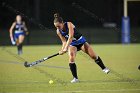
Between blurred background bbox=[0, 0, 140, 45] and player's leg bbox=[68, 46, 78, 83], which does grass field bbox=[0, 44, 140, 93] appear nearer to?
player's leg bbox=[68, 46, 78, 83]

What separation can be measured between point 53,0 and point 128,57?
10438 millimetres

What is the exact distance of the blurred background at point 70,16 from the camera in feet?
97.3

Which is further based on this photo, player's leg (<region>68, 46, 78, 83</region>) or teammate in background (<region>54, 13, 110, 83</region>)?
player's leg (<region>68, 46, 78, 83</region>)

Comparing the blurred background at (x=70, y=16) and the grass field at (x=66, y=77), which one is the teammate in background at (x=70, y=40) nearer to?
the grass field at (x=66, y=77)

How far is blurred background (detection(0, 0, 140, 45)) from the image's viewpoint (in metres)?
29.7

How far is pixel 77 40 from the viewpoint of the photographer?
43.7 ft

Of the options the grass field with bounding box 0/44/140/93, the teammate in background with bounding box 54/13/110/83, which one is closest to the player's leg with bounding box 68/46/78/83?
the teammate in background with bounding box 54/13/110/83

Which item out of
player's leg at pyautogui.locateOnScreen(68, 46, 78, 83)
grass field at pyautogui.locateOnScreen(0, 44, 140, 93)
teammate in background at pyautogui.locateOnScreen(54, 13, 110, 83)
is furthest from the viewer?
player's leg at pyautogui.locateOnScreen(68, 46, 78, 83)

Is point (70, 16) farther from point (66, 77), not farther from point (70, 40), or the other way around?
point (70, 40)

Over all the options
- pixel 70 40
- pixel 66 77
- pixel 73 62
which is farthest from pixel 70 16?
pixel 70 40

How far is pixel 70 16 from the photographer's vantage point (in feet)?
99.3

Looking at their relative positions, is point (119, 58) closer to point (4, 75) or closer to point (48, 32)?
point (4, 75)

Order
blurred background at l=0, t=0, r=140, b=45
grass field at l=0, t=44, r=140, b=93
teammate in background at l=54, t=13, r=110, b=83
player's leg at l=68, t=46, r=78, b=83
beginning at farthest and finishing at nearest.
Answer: blurred background at l=0, t=0, r=140, b=45 < player's leg at l=68, t=46, r=78, b=83 < teammate in background at l=54, t=13, r=110, b=83 < grass field at l=0, t=44, r=140, b=93

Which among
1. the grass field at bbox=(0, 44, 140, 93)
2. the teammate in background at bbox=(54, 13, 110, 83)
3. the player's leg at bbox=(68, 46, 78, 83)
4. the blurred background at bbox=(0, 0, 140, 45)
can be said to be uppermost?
the teammate in background at bbox=(54, 13, 110, 83)
